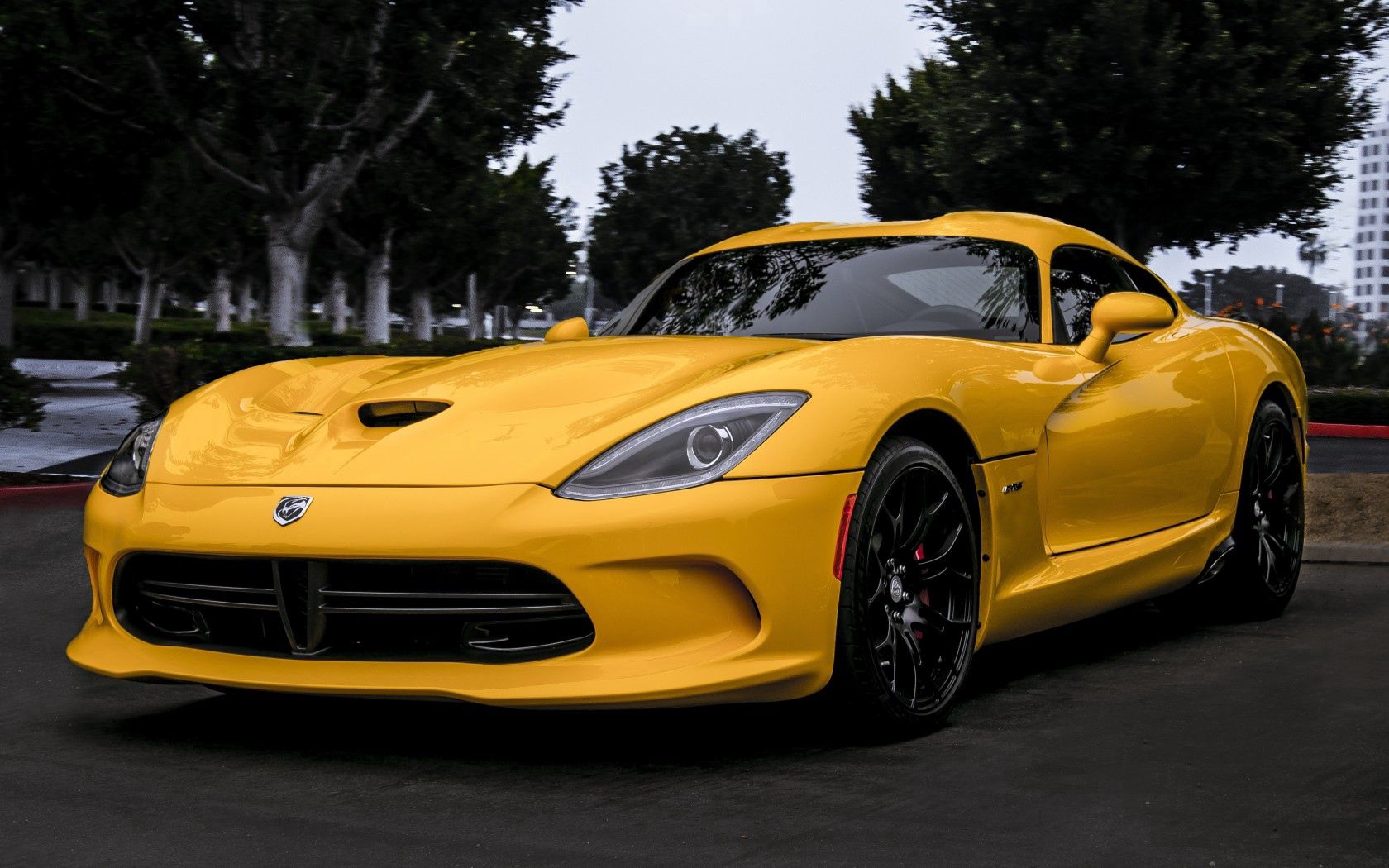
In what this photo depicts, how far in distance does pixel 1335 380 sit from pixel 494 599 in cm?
2103

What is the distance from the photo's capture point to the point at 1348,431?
1895 centimetres

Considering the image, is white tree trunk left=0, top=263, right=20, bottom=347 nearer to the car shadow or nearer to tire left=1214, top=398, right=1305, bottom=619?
tire left=1214, top=398, right=1305, bottom=619

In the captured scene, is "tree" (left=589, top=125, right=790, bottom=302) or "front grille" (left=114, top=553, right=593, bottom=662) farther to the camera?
"tree" (left=589, top=125, right=790, bottom=302)

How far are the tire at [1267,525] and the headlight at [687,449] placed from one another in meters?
2.72

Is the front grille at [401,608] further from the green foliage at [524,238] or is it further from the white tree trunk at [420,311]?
→ the white tree trunk at [420,311]

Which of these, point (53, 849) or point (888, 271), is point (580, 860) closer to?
point (53, 849)

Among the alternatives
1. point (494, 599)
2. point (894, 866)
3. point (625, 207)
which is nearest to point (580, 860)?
point (894, 866)

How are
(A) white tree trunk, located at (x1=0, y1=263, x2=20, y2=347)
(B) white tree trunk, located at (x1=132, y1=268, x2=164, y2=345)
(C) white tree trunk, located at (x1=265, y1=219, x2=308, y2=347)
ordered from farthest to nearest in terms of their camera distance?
(B) white tree trunk, located at (x1=132, y1=268, x2=164, y2=345), (A) white tree trunk, located at (x1=0, y1=263, x2=20, y2=347), (C) white tree trunk, located at (x1=265, y1=219, x2=308, y2=347)

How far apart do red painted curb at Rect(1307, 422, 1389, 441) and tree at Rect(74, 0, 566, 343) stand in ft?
37.5

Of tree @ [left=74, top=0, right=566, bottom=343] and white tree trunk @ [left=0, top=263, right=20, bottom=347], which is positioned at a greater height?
tree @ [left=74, top=0, right=566, bottom=343]

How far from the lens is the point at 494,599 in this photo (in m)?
3.78

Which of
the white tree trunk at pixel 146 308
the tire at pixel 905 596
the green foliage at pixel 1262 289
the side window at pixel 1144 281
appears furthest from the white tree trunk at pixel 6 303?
the green foliage at pixel 1262 289

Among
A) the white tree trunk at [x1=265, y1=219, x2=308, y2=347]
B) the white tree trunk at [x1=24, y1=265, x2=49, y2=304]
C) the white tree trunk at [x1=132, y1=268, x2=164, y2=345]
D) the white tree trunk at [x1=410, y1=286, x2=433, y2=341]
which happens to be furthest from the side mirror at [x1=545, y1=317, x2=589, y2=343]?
the white tree trunk at [x1=24, y1=265, x2=49, y2=304]

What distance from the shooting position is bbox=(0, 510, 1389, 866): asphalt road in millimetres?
3240
